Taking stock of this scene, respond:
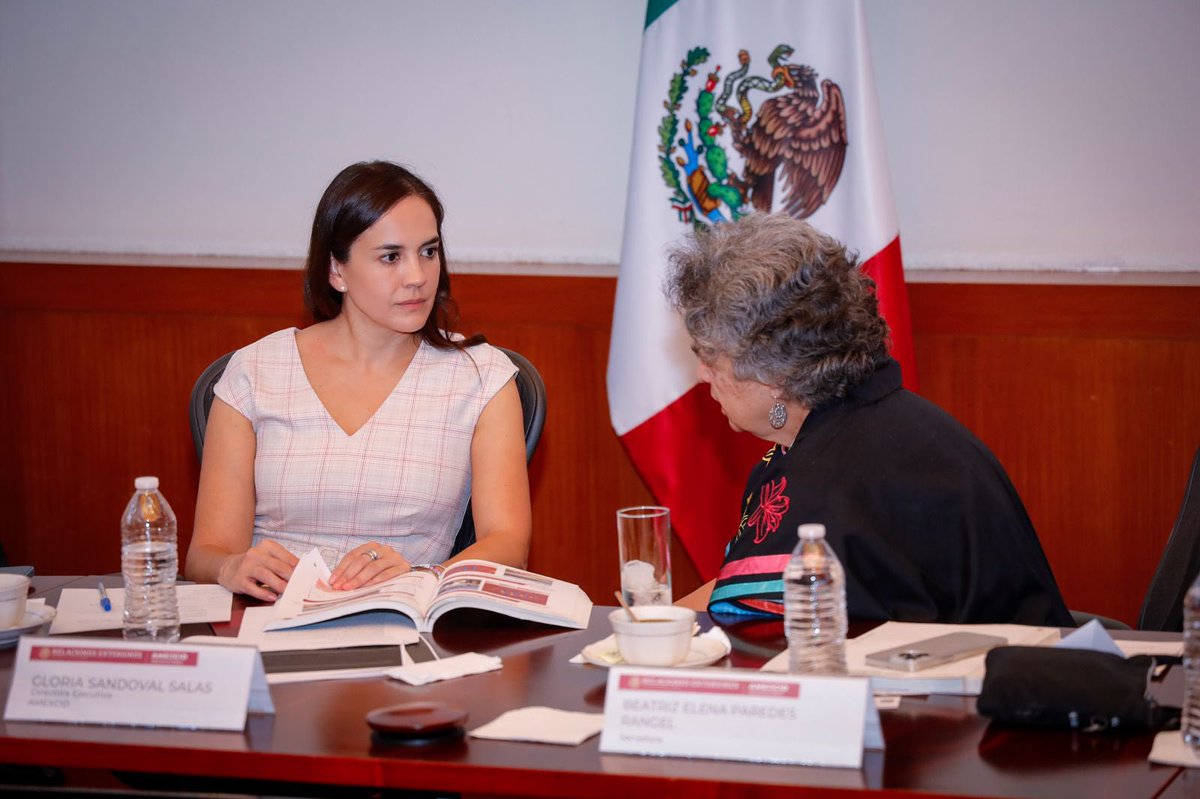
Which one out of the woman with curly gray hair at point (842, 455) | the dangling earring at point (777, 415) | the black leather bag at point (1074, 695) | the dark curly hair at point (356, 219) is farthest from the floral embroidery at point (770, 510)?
the dark curly hair at point (356, 219)

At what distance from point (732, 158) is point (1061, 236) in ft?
3.20

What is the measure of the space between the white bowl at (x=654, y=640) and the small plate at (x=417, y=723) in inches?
9.2

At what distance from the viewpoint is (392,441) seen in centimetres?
251

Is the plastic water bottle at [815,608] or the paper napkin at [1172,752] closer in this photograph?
the paper napkin at [1172,752]

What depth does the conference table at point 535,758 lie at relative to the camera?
3.94ft

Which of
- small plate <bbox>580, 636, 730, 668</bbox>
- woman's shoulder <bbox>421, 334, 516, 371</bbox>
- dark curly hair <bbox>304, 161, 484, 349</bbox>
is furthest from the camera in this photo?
woman's shoulder <bbox>421, 334, 516, 371</bbox>

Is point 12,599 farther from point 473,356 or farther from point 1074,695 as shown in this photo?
point 1074,695

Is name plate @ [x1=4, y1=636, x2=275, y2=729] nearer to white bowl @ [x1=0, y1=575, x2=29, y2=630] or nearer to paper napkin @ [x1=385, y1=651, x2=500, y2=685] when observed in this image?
paper napkin @ [x1=385, y1=651, x2=500, y2=685]

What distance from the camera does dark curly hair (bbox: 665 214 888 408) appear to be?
1959mm

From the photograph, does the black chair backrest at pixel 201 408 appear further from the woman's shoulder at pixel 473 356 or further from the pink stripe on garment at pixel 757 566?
the pink stripe on garment at pixel 757 566

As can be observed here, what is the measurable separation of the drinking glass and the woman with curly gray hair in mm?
194

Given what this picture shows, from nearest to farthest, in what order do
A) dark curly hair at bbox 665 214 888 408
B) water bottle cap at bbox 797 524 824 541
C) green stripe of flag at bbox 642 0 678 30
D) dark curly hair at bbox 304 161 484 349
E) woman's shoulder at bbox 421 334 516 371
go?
water bottle cap at bbox 797 524 824 541
dark curly hair at bbox 665 214 888 408
dark curly hair at bbox 304 161 484 349
woman's shoulder at bbox 421 334 516 371
green stripe of flag at bbox 642 0 678 30

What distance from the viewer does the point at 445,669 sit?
1592mm

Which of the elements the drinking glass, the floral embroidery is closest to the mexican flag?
the floral embroidery
